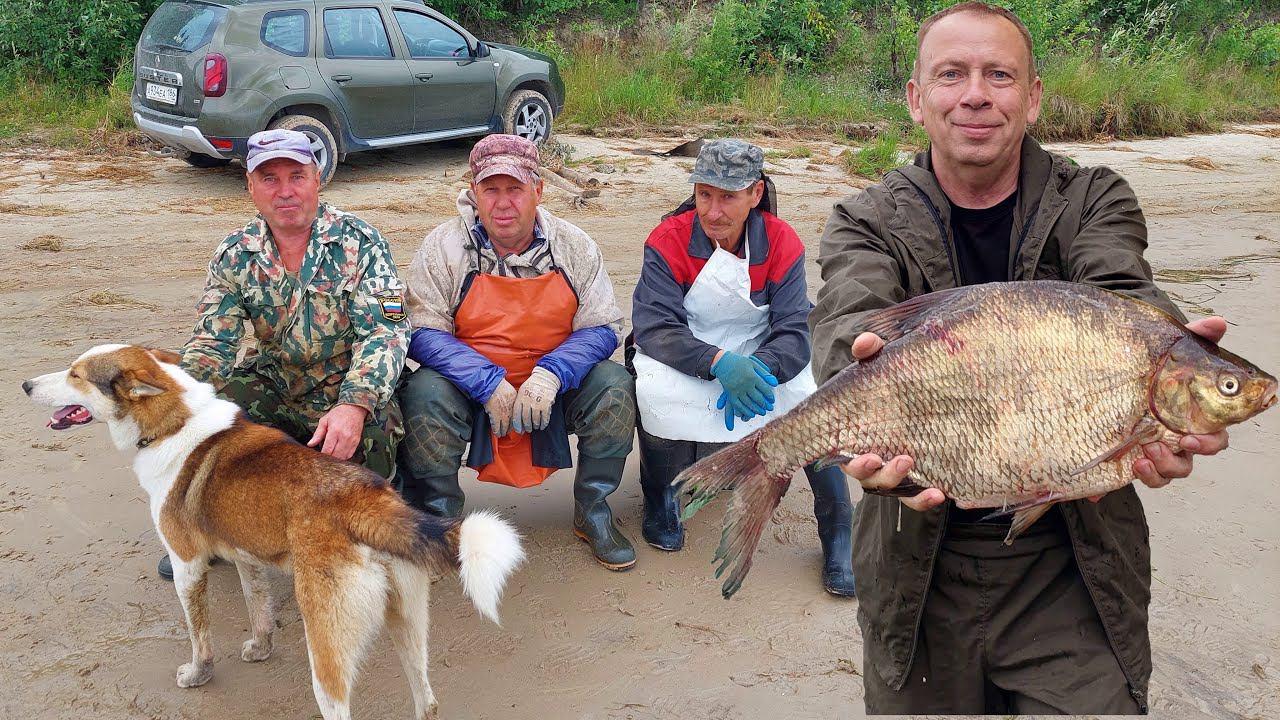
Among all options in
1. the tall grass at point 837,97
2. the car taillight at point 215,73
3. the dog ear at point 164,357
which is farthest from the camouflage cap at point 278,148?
the tall grass at point 837,97

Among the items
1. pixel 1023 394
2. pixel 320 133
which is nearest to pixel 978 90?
pixel 1023 394

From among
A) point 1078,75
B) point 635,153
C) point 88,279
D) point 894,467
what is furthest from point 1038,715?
point 1078,75

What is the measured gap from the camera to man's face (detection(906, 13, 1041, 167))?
7.48 ft

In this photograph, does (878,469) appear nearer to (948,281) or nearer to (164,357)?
(948,281)

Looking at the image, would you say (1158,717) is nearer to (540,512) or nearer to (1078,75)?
(540,512)

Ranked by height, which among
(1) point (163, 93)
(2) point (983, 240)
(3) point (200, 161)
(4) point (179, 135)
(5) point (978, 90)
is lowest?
(3) point (200, 161)

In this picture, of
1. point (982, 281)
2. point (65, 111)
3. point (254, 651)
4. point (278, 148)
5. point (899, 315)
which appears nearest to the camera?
point (899, 315)

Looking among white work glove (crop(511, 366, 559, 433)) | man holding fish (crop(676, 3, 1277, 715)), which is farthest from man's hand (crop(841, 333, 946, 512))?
white work glove (crop(511, 366, 559, 433))

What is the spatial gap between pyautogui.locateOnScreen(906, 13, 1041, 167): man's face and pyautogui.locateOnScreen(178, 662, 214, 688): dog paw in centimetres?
302

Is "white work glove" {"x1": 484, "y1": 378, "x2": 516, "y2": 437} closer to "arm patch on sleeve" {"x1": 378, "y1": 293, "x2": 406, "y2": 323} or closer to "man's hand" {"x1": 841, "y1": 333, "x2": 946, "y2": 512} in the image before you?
"arm patch on sleeve" {"x1": 378, "y1": 293, "x2": 406, "y2": 323}

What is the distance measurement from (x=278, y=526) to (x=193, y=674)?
740mm

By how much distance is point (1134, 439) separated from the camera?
1.95 metres

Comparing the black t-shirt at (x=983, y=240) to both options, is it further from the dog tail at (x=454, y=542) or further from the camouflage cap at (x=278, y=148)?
the camouflage cap at (x=278, y=148)

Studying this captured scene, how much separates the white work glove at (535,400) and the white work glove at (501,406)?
0.10 ft
